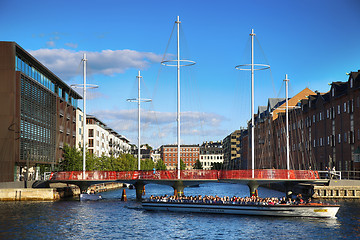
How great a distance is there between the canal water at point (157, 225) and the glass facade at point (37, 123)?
97.8ft

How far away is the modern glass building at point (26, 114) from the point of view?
85.4 m

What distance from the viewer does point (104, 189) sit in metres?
125

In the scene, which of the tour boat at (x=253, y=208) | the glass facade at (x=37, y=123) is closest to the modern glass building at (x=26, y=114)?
the glass facade at (x=37, y=123)

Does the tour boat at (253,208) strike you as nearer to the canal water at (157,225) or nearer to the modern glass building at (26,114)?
the canal water at (157,225)

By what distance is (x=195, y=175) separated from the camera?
229 ft

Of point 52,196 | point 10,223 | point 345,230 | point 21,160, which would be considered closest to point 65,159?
point 21,160

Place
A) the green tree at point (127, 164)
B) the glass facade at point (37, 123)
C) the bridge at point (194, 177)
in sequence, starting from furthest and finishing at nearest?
1. the green tree at point (127, 164)
2. the glass facade at point (37, 123)
3. the bridge at point (194, 177)

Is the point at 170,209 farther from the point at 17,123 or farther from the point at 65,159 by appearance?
the point at 65,159

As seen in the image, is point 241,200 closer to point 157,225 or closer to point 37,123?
point 157,225

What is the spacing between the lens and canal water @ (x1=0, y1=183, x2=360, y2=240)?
4244 centimetres

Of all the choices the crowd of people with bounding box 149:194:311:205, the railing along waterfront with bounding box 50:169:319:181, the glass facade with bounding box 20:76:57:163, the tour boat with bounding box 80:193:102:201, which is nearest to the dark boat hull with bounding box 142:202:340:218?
the crowd of people with bounding box 149:194:311:205

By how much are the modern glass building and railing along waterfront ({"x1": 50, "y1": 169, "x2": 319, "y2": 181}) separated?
9.80 m

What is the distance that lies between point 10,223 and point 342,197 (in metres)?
51.4

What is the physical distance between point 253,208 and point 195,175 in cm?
1614
